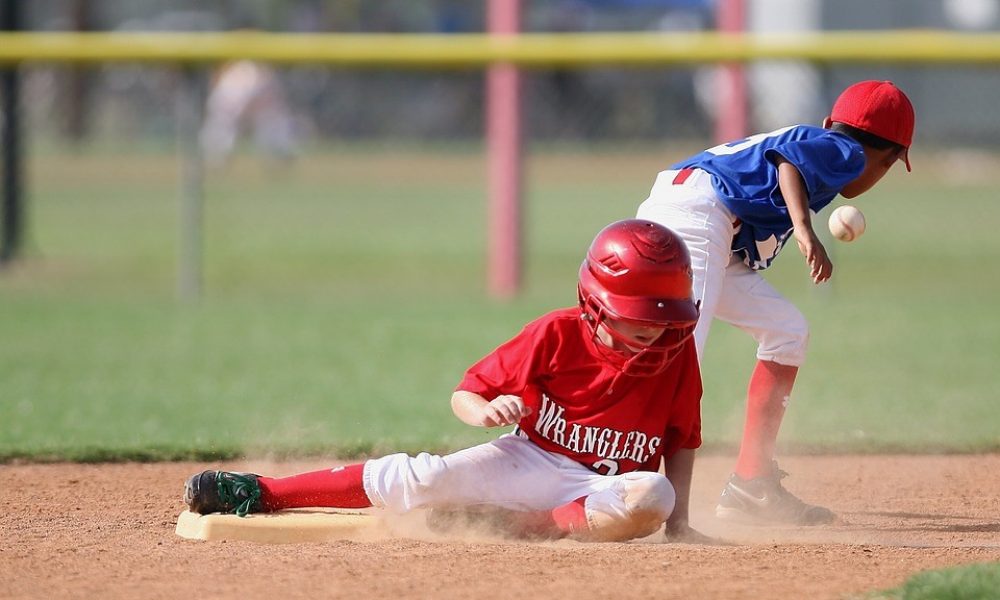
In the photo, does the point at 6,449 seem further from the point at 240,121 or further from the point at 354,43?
the point at 240,121

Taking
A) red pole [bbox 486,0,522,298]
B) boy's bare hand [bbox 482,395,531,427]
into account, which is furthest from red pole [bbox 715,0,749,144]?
boy's bare hand [bbox 482,395,531,427]

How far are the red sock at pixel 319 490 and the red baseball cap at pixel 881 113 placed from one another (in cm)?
196

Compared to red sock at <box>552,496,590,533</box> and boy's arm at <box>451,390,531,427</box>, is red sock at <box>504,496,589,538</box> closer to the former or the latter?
red sock at <box>552,496,590,533</box>

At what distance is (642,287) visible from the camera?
380 cm

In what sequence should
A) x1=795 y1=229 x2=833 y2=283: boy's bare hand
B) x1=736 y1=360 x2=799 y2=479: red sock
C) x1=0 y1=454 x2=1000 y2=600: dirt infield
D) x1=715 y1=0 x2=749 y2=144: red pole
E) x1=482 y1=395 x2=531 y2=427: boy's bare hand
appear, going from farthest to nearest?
1. x1=715 y1=0 x2=749 y2=144: red pole
2. x1=736 y1=360 x2=799 y2=479: red sock
3. x1=795 y1=229 x2=833 y2=283: boy's bare hand
4. x1=482 y1=395 x2=531 y2=427: boy's bare hand
5. x1=0 y1=454 x2=1000 y2=600: dirt infield

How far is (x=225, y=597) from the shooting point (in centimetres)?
340

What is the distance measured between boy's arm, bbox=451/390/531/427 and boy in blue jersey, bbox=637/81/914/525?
84cm

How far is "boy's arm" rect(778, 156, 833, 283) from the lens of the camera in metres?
4.25

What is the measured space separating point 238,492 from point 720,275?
168cm

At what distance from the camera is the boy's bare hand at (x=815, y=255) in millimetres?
4242

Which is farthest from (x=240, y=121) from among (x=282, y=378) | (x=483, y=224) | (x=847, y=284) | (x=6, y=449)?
(x=6, y=449)

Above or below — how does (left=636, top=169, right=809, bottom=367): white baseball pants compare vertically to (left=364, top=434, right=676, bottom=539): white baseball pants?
above

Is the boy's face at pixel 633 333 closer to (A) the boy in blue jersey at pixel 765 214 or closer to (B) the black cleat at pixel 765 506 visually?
(A) the boy in blue jersey at pixel 765 214

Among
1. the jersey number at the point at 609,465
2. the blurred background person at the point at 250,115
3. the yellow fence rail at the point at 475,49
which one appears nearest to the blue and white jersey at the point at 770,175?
the jersey number at the point at 609,465
